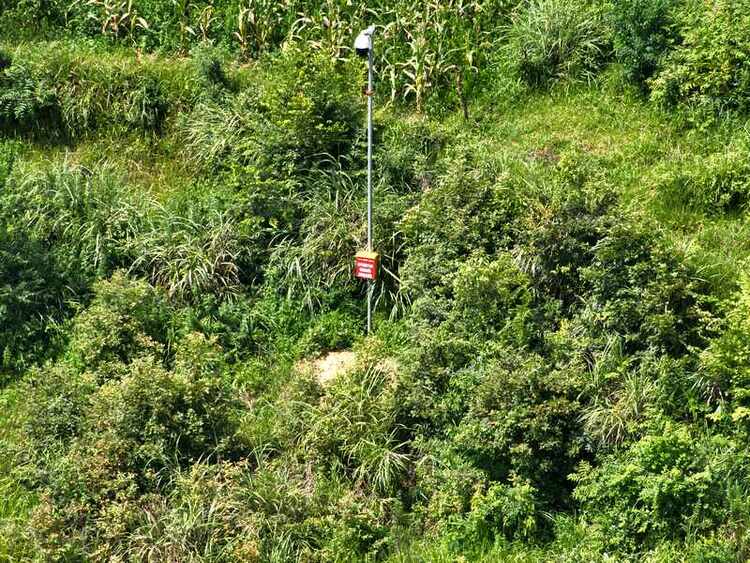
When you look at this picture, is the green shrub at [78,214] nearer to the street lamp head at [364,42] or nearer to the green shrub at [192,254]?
the green shrub at [192,254]

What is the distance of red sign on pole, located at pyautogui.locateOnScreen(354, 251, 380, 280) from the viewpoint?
10875 millimetres

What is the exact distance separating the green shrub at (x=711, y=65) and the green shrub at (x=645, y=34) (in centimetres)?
17

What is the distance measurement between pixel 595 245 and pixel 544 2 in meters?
5.05

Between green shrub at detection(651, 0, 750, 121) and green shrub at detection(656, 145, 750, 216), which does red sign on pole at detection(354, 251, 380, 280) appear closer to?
green shrub at detection(656, 145, 750, 216)

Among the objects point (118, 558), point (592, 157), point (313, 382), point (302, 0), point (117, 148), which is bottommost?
point (118, 558)

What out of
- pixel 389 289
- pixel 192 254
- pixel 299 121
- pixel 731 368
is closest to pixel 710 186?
pixel 731 368

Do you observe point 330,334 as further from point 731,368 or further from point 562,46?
point 562,46

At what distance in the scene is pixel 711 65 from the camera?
12203 mm

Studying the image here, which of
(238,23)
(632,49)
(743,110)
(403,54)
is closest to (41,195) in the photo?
(238,23)

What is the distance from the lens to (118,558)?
347 inches

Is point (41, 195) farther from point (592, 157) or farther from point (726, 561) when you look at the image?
point (726, 561)

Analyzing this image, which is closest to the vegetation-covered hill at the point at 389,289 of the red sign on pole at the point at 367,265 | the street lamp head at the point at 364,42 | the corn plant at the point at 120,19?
the red sign on pole at the point at 367,265

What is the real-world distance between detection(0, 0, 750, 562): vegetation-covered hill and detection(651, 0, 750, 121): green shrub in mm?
50

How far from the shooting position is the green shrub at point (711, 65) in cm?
1208
